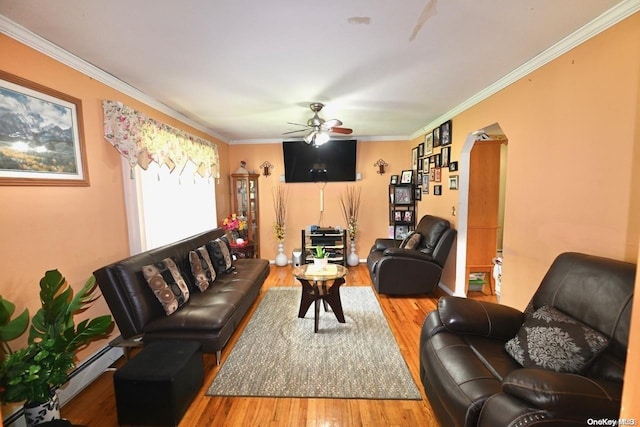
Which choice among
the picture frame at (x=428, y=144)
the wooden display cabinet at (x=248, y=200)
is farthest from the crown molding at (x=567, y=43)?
the wooden display cabinet at (x=248, y=200)

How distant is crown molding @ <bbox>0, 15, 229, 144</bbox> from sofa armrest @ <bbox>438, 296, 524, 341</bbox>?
3.23 m

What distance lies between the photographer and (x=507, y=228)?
2592 millimetres

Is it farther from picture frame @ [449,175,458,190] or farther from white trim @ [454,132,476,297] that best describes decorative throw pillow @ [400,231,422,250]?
picture frame @ [449,175,458,190]

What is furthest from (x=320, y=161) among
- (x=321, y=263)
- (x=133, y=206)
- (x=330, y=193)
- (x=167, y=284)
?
(x=167, y=284)

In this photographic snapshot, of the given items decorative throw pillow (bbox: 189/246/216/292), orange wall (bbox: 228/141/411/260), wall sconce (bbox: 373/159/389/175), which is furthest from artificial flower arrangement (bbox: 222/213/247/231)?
wall sconce (bbox: 373/159/389/175)

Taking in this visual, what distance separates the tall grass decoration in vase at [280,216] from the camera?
17.4 feet

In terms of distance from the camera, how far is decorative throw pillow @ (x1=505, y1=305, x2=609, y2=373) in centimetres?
135

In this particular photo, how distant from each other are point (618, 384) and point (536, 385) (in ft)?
1.63

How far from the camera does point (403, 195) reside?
499cm

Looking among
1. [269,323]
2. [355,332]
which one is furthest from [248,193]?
[355,332]

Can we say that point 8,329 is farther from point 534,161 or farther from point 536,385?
point 534,161

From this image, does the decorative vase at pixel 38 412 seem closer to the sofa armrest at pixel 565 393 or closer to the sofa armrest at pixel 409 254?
the sofa armrest at pixel 565 393

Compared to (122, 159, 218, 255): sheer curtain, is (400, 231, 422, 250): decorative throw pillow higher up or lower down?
lower down

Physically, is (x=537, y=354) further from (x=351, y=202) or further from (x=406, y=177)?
(x=351, y=202)
